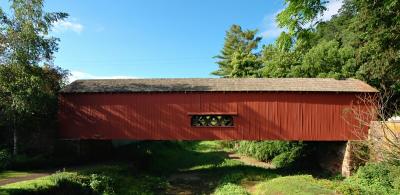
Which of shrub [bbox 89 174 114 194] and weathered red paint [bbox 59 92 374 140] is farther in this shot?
weathered red paint [bbox 59 92 374 140]

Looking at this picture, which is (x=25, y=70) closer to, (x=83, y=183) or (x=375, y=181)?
(x=83, y=183)

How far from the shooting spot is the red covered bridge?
22.2 m

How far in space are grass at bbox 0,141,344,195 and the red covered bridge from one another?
216 centimetres

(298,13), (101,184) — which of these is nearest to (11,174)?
(101,184)

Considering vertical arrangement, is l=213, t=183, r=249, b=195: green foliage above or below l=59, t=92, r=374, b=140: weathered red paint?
below

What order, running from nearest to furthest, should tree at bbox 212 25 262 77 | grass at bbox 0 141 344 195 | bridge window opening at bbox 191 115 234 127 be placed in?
grass at bbox 0 141 344 195 → bridge window opening at bbox 191 115 234 127 → tree at bbox 212 25 262 77

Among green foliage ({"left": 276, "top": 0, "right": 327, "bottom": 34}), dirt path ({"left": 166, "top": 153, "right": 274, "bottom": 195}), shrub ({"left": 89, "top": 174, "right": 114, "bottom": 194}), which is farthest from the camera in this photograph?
dirt path ({"left": 166, "top": 153, "right": 274, "bottom": 195})

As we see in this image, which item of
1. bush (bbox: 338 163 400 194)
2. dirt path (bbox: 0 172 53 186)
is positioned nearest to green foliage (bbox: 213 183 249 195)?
bush (bbox: 338 163 400 194)

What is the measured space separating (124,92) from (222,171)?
730 centimetres

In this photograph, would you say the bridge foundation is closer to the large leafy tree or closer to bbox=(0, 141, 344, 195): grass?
bbox=(0, 141, 344, 195): grass

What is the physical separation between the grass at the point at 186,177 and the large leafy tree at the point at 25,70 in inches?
152


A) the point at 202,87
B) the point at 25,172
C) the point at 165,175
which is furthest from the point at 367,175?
the point at 25,172

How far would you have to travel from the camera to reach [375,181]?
17.7m

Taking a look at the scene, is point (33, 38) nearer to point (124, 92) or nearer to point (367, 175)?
point (124, 92)
